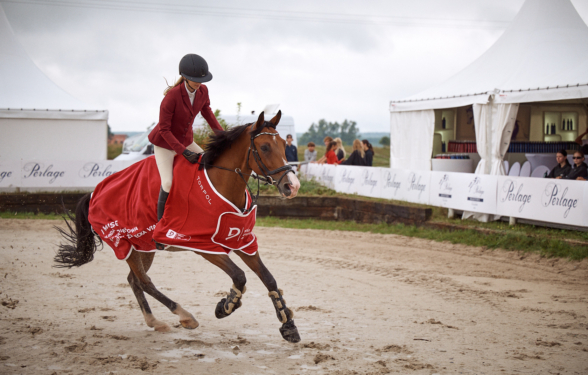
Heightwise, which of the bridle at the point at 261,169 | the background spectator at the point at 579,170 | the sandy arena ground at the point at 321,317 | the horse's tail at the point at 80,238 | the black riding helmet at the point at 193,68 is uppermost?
the black riding helmet at the point at 193,68

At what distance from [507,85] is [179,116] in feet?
29.6

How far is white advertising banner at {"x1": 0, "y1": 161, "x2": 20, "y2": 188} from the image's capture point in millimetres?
12641

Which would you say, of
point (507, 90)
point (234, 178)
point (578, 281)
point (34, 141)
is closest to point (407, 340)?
point (234, 178)

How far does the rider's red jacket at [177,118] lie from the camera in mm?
4555

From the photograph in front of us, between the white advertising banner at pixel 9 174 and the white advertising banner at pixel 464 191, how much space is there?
10156 millimetres

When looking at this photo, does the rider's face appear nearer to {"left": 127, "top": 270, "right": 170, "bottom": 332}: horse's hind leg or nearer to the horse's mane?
the horse's mane

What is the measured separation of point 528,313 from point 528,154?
29.4 ft

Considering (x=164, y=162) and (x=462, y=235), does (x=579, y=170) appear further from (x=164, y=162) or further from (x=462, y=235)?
(x=164, y=162)

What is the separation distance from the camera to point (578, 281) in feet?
23.0

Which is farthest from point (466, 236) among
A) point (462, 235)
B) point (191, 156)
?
point (191, 156)

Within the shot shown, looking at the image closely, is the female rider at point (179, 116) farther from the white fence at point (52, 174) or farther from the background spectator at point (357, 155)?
the background spectator at point (357, 155)

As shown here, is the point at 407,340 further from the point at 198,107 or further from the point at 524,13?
the point at 524,13

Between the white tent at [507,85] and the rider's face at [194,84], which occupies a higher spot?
the white tent at [507,85]

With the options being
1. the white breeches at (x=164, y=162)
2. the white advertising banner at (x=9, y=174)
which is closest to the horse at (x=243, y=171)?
the white breeches at (x=164, y=162)
